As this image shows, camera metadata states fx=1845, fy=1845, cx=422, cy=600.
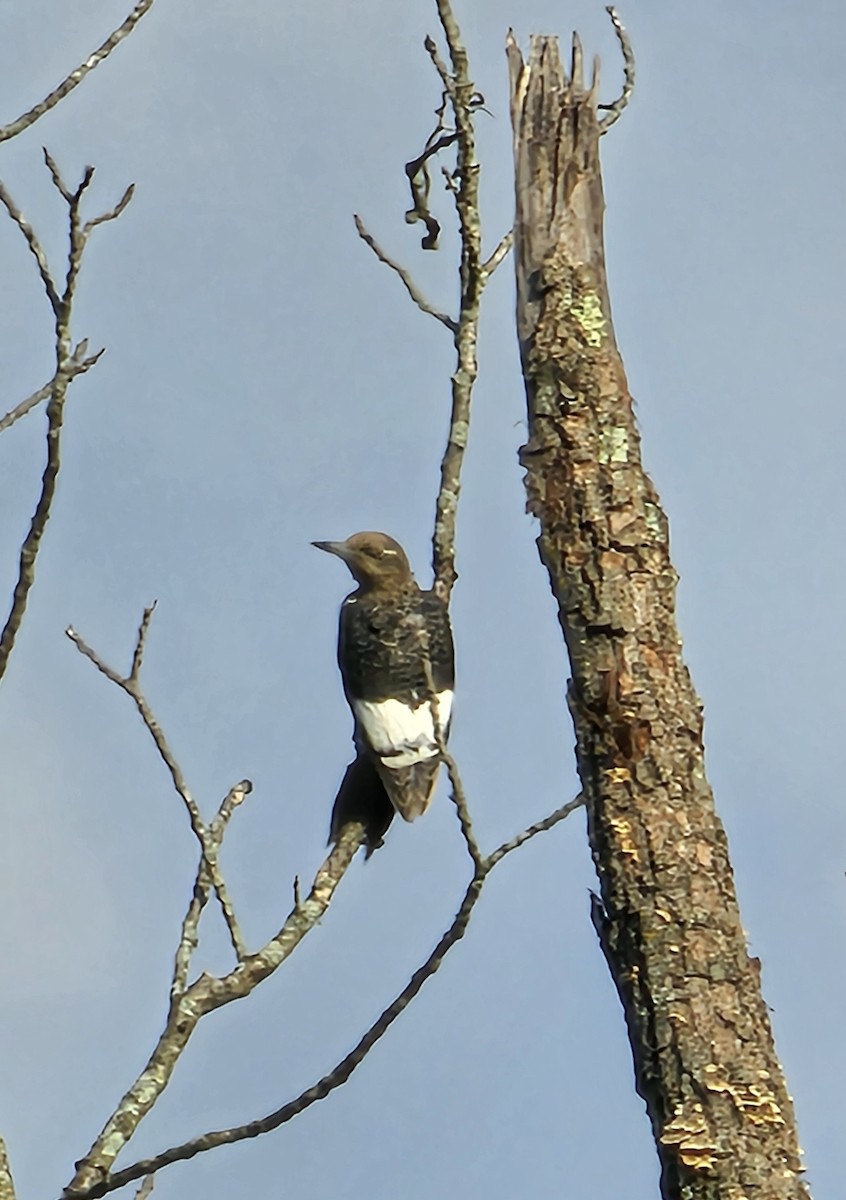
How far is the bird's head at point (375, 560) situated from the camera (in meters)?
6.71

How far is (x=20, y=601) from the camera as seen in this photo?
4191 mm

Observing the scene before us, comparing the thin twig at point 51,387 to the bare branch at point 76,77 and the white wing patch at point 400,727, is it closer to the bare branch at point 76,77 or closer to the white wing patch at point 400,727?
the bare branch at point 76,77

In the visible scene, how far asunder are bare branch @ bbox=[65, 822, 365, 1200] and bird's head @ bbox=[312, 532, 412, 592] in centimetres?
189

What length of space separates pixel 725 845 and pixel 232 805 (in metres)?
1.29

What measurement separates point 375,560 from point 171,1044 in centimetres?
253

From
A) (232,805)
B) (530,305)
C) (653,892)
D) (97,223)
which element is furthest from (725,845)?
(97,223)

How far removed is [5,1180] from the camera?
13.5ft

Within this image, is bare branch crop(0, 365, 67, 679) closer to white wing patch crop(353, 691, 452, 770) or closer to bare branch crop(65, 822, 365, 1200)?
bare branch crop(65, 822, 365, 1200)

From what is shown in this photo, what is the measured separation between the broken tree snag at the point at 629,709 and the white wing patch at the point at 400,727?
47.7 inches

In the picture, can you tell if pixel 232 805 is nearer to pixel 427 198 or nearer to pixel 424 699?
pixel 424 699

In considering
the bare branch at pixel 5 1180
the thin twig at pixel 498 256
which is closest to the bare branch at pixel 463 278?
the thin twig at pixel 498 256

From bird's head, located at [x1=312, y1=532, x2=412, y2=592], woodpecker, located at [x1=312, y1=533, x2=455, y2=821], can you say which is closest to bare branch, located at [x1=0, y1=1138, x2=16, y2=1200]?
woodpecker, located at [x1=312, y1=533, x2=455, y2=821]

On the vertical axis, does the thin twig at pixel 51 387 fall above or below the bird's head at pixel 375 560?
below

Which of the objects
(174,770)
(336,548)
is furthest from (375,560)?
(174,770)
